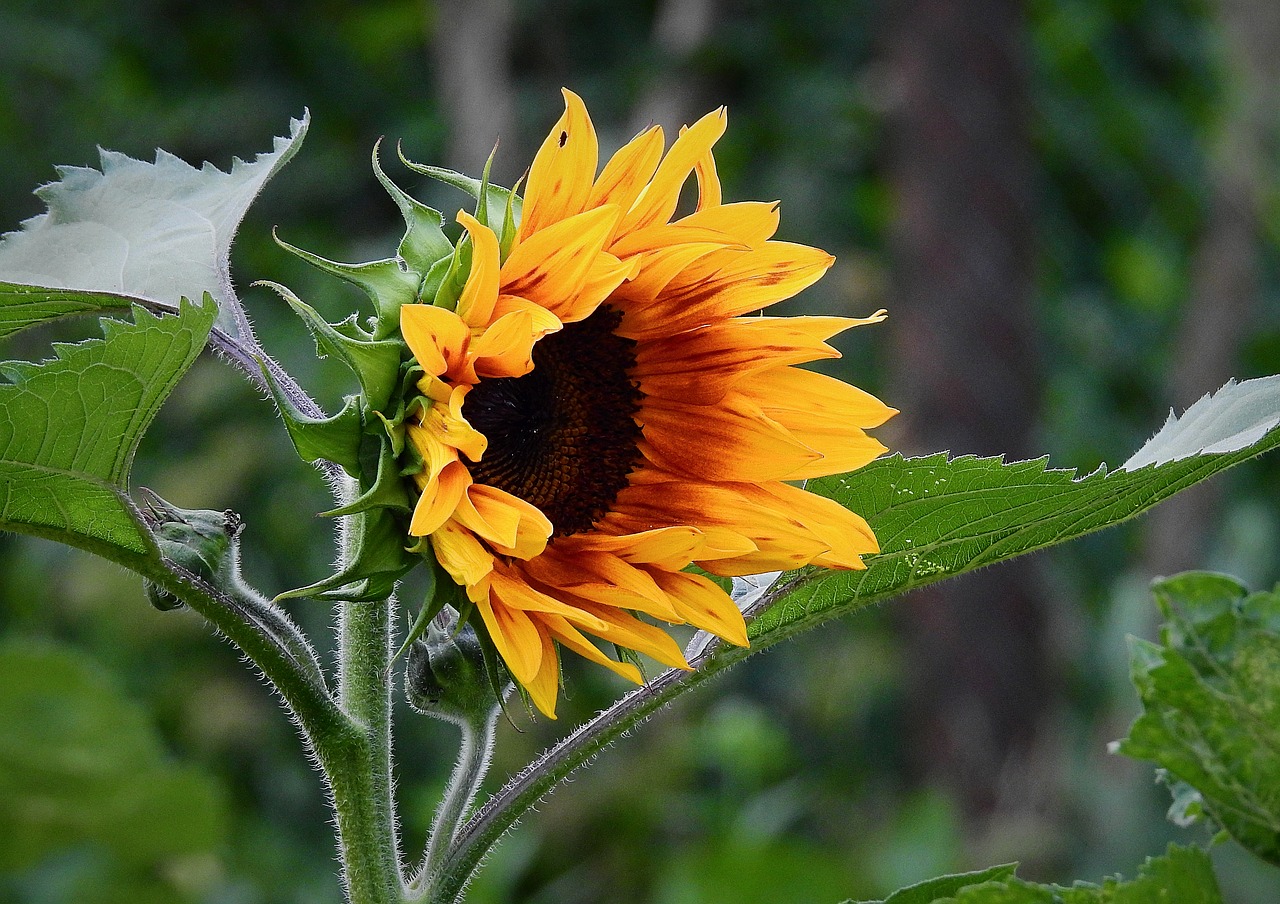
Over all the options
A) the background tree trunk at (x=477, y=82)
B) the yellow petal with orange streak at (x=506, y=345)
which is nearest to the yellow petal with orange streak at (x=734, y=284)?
the yellow petal with orange streak at (x=506, y=345)

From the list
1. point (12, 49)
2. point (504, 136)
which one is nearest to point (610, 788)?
point (504, 136)

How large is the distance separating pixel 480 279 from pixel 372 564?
127mm

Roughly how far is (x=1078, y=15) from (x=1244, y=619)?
17.3ft

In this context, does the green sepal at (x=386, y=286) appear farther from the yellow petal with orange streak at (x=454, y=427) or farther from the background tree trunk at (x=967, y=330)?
the background tree trunk at (x=967, y=330)

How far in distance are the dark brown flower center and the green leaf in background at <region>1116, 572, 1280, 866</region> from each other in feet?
0.90

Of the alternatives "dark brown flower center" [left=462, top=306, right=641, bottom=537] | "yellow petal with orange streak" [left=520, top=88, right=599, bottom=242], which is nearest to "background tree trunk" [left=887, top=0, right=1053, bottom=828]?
"dark brown flower center" [left=462, top=306, right=641, bottom=537]

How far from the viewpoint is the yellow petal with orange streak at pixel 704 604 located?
2.14 ft

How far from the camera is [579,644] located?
2.07 ft

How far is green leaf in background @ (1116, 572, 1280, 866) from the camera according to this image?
24.7 inches

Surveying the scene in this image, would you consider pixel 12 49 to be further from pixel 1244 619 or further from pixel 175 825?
pixel 1244 619

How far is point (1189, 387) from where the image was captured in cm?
390

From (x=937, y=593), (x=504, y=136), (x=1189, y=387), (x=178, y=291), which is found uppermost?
(x=504, y=136)

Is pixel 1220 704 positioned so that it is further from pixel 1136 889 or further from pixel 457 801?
pixel 457 801

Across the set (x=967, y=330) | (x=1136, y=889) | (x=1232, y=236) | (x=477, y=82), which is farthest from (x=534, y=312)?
(x=1232, y=236)
